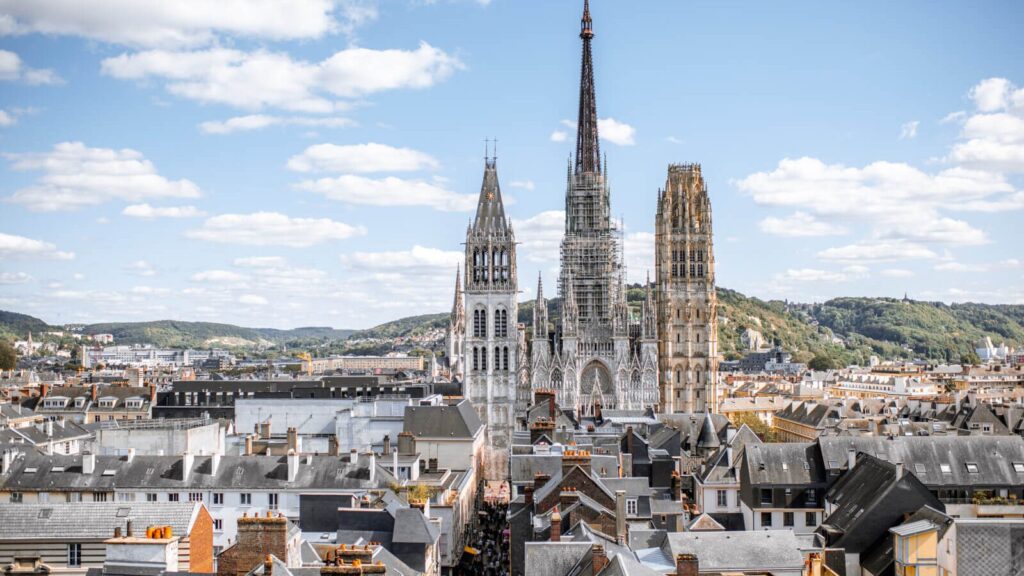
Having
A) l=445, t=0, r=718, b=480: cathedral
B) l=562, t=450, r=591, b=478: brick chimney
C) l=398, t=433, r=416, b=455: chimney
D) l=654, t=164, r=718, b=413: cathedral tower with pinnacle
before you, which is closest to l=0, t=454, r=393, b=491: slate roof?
l=562, t=450, r=591, b=478: brick chimney

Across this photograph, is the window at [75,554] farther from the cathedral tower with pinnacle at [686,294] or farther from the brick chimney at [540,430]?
the cathedral tower with pinnacle at [686,294]

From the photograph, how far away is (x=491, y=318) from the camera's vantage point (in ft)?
386

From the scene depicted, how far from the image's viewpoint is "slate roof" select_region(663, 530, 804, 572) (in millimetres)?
40562

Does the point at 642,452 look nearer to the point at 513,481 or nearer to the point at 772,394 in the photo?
the point at 513,481

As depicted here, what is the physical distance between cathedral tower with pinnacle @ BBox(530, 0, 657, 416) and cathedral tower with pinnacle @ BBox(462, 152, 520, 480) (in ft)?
15.7

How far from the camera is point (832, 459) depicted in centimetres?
5994

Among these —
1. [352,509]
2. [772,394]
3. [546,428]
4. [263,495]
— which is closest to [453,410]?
[546,428]

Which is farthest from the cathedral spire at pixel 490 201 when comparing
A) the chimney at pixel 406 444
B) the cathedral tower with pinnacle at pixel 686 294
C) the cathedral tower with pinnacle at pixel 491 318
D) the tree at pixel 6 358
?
the tree at pixel 6 358

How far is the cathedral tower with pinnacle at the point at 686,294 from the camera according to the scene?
129 meters

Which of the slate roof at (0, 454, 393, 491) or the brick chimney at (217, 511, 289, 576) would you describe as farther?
the slate roof at (0, 454, 393, 491)

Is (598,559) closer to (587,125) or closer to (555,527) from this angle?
(555,527)

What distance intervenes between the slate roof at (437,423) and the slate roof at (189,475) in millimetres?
25414

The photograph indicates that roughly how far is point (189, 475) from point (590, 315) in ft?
246

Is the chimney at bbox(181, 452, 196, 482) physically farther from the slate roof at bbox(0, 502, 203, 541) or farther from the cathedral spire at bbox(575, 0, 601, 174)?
the cathedral spire at bbox(575, 0, 601, 174)
